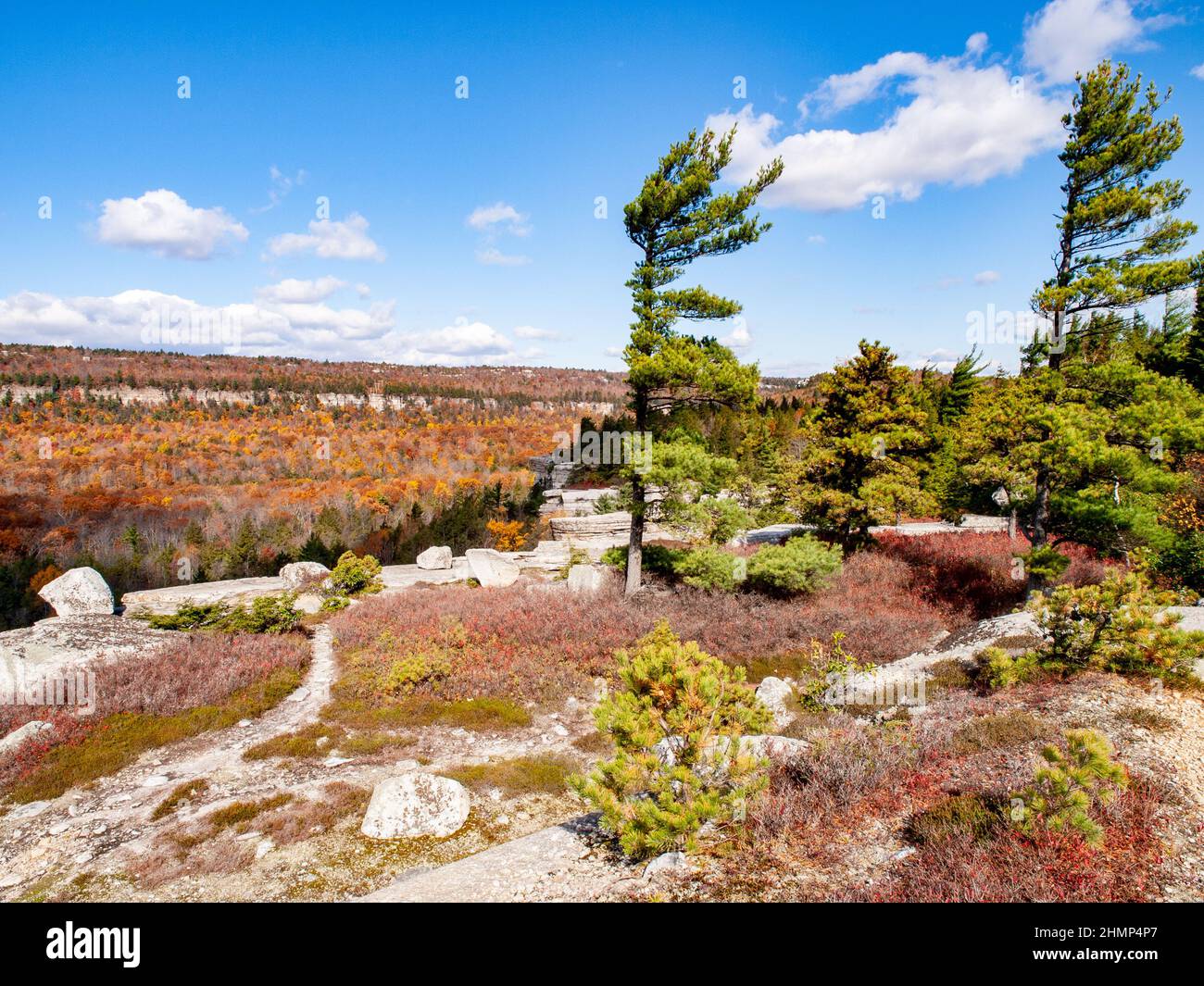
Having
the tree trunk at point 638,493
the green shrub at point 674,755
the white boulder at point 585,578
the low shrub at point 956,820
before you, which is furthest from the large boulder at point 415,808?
the white boulder at point 585,578

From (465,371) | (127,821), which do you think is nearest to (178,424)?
(465,371)

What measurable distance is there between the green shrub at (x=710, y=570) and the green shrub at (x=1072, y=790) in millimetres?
12070

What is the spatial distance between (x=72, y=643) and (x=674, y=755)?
1424cm

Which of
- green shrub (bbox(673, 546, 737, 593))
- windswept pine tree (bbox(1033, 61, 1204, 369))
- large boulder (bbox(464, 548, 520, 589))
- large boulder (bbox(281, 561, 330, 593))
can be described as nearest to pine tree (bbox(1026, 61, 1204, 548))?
windswept pine tree (bbox(1033, 61, 1204, 369))

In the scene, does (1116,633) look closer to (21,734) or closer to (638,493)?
(638,493)

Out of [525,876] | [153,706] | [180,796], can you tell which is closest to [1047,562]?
[525,876]

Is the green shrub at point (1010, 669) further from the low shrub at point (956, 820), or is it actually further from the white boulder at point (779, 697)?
the low shrub at point (956, 820)

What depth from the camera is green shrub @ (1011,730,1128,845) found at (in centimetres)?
399

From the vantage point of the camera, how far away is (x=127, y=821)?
721 cm

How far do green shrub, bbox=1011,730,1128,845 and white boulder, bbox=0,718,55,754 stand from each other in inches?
517

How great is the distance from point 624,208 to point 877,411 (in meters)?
9.88

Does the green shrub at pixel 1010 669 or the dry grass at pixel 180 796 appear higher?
the green shrub at pixel 1010 669

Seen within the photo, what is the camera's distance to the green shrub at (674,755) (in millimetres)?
4488
